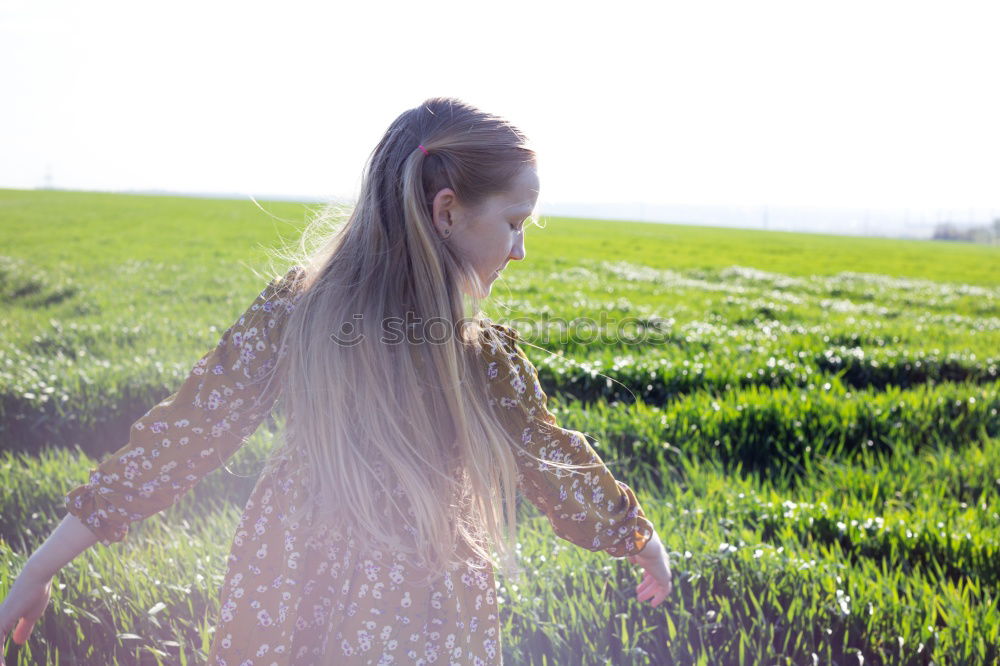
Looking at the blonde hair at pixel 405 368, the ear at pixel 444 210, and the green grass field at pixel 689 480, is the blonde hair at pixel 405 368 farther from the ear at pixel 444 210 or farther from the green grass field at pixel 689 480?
the green grass field at pixel 689 480

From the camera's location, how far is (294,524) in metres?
1.65

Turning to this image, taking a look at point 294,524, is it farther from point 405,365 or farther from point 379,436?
point 405,365

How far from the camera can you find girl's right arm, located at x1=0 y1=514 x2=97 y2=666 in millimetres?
1529

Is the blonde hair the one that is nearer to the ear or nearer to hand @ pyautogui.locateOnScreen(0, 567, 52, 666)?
the ear

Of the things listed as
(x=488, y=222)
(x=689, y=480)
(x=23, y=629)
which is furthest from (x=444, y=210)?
(x=689, y=480)

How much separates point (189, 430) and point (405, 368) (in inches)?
19.3

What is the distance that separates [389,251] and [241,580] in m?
0.83

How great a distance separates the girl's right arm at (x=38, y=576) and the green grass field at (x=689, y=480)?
2.73 ft

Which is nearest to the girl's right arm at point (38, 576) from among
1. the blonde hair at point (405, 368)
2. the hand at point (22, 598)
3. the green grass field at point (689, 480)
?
the hand at point (22, 598)

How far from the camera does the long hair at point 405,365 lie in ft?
5.18

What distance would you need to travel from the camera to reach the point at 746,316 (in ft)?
31.4

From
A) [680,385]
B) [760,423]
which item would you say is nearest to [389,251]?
[760,423]

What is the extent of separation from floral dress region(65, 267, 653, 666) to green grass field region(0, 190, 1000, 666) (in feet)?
1.61

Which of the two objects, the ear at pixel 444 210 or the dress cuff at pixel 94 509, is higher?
the ear at pixel 444 210
